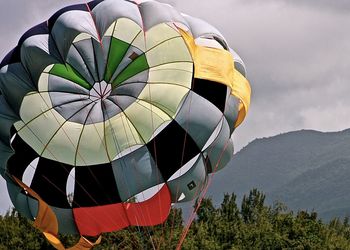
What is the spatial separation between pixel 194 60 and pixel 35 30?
442 centimetres

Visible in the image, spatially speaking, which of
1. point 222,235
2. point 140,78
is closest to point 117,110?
point 140,78

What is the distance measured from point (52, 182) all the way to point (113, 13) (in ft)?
17.0

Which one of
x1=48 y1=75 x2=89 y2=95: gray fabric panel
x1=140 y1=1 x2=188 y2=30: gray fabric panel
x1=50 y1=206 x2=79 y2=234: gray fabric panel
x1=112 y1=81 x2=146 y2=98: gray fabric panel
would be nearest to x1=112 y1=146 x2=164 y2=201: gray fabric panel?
x1=112 y1=81 x2=146 y2=98: gray fabric panel

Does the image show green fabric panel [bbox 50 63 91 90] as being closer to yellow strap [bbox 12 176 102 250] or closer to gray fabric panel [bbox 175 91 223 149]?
gray fabric panel [bbox 175 91 223 149]

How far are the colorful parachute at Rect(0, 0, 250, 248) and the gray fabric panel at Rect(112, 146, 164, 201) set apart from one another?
1.1 inches

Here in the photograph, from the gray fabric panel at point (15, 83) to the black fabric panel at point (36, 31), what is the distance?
2.49 feet

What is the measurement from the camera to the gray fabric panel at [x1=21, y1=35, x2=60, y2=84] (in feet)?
76.6

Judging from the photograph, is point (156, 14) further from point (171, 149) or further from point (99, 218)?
point (99, 218)

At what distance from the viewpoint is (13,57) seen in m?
24.3

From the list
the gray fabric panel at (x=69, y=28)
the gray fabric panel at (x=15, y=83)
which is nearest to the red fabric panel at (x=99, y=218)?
the gray fabric panel at (x=15, y=83)

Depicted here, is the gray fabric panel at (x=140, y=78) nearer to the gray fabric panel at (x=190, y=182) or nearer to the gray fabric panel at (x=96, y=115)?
the gray fabric panel at (x=96, y=115)

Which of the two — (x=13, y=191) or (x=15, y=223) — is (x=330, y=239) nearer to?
(x=15, y=223)

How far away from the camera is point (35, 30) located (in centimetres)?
2406

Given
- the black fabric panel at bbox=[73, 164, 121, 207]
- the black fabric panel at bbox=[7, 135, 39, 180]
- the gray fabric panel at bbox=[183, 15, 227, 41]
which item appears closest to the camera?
the gray fabric panel at bbox=[183, 15, 227, 41]
